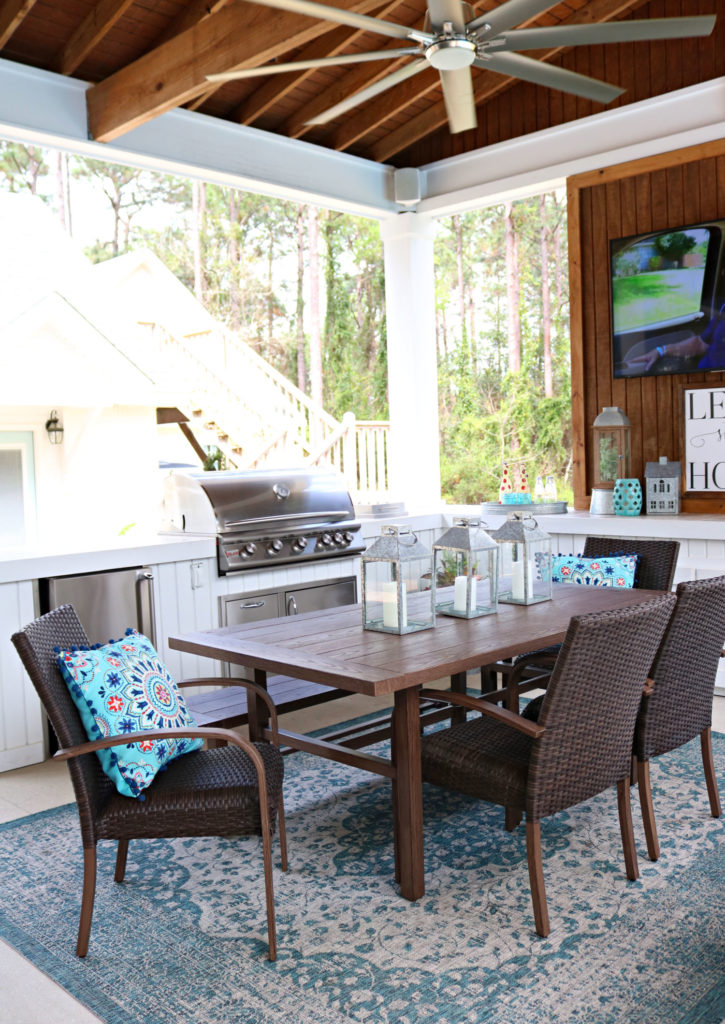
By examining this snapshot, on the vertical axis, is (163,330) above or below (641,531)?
above

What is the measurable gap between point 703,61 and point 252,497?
12.0 feet

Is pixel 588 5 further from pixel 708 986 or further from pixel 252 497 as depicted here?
→ pixel 708 986

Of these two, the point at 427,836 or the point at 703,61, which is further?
the point at 703,61

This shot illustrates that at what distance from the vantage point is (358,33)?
523 cm

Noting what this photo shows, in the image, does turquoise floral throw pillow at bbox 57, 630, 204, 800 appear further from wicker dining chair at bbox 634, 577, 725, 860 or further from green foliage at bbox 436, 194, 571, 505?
green foliage at bbox 436, 194, 571, 505

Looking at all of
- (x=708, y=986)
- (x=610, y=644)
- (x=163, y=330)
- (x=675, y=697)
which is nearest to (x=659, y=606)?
(x=610, y=644)

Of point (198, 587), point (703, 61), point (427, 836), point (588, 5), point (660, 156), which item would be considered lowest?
point (427, 836)

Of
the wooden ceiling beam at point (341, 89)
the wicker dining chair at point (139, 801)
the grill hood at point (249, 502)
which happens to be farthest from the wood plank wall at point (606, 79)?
the wicker dining chair at point (139, 801)

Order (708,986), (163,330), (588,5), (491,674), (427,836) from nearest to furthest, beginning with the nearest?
(708,986) → (427,836) → (491,674) → (588,5) → (163,330)

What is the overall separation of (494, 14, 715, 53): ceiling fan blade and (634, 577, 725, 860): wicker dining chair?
6.43 feet

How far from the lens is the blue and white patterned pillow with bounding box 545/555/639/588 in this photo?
168 inches

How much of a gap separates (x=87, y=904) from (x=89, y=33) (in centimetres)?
426

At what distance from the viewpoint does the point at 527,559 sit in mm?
3656

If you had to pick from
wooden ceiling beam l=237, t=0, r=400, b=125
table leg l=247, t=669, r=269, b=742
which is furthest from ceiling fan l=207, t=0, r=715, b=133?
table leg l=247, t=669, r=269, b=742
